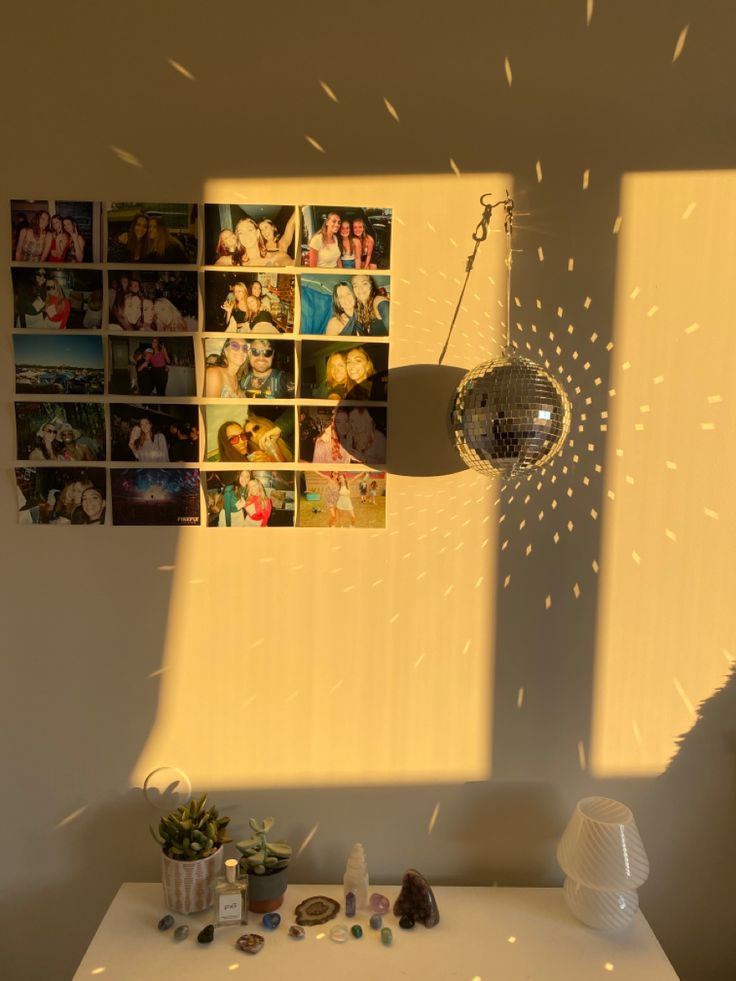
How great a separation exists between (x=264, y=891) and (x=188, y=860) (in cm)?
16

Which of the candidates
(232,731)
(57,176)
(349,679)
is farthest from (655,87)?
(232,731)

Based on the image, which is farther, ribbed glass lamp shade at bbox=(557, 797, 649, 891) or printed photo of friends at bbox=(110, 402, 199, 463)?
printed photo of friends at bbox=(110, 402, 199, 463)

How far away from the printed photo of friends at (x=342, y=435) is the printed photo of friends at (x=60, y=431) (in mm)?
416

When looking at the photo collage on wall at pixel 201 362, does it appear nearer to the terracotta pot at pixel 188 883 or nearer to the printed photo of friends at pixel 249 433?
the printed photo of friends at pixel 249 433

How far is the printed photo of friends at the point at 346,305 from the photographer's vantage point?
4.80ft

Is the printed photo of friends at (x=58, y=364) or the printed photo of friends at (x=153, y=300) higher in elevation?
the printed photo of friends at (x=153, y=300)

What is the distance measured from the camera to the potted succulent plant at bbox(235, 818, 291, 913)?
1.39 metres

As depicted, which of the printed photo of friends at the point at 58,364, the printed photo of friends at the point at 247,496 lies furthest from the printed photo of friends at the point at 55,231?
the printed photo of friends at the point at 247,496

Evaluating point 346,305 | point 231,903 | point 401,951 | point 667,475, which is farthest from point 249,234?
point 401,951

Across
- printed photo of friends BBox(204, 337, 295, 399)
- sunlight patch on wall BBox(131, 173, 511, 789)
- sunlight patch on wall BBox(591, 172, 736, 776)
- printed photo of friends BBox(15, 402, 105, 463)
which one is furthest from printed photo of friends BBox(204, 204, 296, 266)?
sunlight patch on wall BBox(591, 172, 736, 776)

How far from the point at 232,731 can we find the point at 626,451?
1.01m

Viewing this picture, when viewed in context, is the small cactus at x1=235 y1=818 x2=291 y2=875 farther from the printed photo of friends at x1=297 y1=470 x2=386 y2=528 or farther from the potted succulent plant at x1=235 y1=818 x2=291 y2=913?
the printed photo of friends at x1=297 y1=470 x2=386 y2=528

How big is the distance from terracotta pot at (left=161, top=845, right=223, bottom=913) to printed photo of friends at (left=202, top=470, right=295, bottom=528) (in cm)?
65

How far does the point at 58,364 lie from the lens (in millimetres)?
1464
